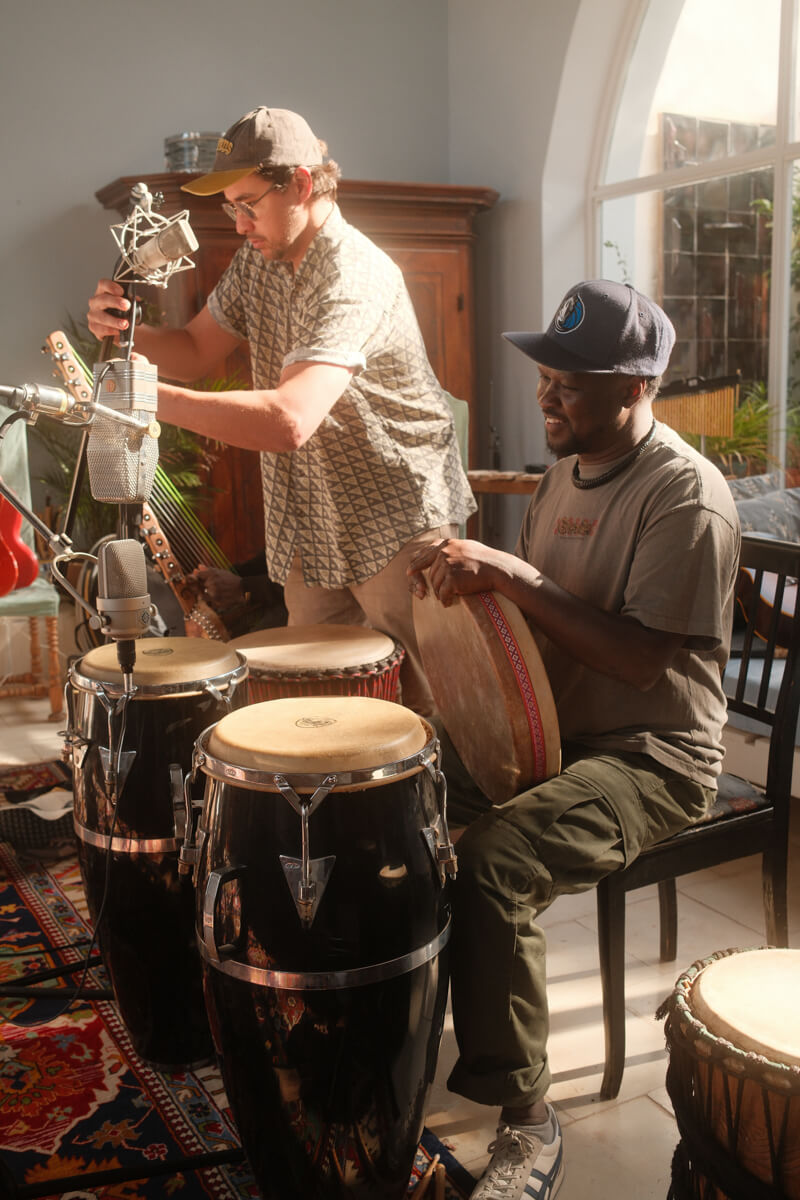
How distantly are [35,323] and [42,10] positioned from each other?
127cm

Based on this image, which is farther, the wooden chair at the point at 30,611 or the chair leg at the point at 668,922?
the wooden chair at the point at 30,611

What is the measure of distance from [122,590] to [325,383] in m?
0.74

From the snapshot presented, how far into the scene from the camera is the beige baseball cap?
84.8 inches

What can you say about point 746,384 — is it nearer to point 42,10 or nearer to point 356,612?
point 356,612

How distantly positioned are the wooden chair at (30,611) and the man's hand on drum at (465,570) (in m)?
1.95

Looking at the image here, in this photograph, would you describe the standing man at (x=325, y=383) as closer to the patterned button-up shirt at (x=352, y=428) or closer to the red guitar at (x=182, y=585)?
the patterned button-up shirt at (x=352, y=428)

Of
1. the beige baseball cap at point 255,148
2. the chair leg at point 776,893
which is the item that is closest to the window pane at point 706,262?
the beige baseball cap at point 255,148

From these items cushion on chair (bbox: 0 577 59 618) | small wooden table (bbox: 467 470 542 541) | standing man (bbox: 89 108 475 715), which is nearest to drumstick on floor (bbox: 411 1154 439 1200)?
standing man (bbox: 89 108 475 715)

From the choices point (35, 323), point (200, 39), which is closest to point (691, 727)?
point (35, 323)

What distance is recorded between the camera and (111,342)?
1.86 m

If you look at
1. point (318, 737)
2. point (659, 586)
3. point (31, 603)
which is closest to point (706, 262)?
point (31, 603)

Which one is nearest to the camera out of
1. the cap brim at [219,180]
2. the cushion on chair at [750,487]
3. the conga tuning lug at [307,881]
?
the conga tuning lug at [307,881]

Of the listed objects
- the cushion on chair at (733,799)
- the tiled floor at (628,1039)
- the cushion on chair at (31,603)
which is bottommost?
the tiled floor at (628,1039)

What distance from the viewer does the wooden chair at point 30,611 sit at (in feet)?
12.3
